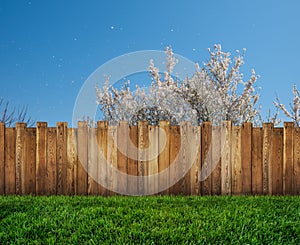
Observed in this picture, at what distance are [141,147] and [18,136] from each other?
2258 mm

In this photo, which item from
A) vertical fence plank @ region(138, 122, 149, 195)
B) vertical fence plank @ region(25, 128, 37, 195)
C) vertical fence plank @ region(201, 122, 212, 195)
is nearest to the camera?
vertical fence plank @ region(138, 122, 149, 195)

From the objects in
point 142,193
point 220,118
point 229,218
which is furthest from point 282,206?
point 220,118

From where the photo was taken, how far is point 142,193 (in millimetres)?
6797

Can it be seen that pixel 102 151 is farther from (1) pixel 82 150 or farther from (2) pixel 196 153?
(2) pixel 196 153

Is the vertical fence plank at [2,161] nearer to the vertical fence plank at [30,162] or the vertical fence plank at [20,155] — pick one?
the vertical fence plank at [20,155]

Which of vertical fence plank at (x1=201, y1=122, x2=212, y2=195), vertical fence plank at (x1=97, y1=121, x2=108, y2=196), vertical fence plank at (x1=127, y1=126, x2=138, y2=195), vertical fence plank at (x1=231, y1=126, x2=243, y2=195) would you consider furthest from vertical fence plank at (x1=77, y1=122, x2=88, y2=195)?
vertical fence plank at (x1=231, y1=126, x2=243, y2=195)

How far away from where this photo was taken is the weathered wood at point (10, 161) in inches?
274

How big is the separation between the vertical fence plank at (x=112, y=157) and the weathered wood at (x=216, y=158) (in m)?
1.74

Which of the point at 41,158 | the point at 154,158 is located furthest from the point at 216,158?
the point at 41,158

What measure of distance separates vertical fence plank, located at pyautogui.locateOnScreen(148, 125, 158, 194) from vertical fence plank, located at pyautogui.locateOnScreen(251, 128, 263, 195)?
1.75 metres

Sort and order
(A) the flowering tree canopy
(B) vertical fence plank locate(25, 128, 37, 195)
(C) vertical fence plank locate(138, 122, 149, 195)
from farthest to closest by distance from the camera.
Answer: (A) the flowering tree canopy < (B) vertical fence plank locate(25, 128, 37, 195) < (C) vertical fence plank locate(138, 122, 149, 195)

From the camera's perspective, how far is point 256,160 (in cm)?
688

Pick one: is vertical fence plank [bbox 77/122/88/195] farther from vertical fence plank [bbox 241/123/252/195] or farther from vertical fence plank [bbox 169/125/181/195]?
vertical fence plank [bbox 241/123/252/195]

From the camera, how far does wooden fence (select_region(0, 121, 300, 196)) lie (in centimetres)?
674
